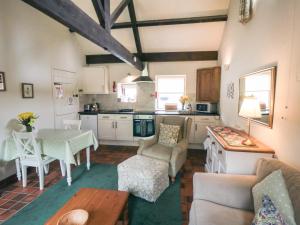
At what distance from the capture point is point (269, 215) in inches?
43.3

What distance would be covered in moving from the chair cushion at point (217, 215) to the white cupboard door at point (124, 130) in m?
3.40

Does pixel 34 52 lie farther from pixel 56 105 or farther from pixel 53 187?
pixel 53 187

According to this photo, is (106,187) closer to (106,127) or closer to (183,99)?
(106,127)

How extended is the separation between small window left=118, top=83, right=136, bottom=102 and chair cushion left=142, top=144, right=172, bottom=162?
Answer: 8.50 feet

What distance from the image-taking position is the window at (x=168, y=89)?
17.3 feet

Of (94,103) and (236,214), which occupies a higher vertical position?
(94,103)

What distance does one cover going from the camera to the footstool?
234cm

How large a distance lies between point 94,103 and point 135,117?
1583mm

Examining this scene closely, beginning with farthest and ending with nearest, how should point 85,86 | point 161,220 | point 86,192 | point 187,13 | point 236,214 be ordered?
1. point 85,86
2. point 187,13
3. point 161,220
4. point 86,192
5. point 236,214

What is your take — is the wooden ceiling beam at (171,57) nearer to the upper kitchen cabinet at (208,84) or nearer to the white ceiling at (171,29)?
the white ceiling at (171,29)

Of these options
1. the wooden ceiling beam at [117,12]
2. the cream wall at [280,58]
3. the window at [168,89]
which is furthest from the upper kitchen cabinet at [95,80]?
the cream wall at [280,58]

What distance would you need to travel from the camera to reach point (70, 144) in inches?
107

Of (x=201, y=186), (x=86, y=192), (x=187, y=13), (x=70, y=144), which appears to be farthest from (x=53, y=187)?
(x=187, y=13)

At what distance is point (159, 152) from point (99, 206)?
4.86 ft
